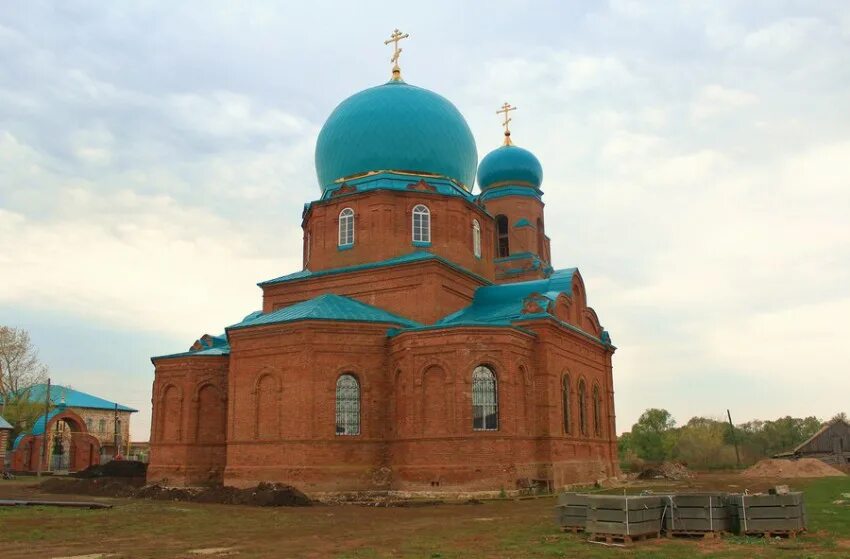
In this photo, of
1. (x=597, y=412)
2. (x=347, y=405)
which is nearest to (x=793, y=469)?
(x=597, y=412)

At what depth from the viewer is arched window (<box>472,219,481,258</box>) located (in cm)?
2702

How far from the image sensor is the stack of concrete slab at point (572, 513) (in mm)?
12430

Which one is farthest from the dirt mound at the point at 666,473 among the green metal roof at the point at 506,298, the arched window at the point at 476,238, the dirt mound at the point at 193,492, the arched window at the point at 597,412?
the dirt mound at the point at 193,492

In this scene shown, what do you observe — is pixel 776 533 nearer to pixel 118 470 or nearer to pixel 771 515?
pixel 771 515

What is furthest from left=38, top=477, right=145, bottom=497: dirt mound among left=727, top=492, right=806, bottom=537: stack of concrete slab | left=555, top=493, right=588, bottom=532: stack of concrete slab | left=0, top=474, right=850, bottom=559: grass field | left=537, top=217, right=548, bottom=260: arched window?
left=537, top=217, right=548, bottom=260: arched window

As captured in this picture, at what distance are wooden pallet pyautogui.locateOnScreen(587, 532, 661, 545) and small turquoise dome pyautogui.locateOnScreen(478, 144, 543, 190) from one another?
24.3 metres

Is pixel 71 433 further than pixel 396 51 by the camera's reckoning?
Yes

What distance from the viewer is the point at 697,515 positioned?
12.0m

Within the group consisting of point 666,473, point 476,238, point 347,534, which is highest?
point 476,238

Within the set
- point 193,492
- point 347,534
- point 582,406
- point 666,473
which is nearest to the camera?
point 347,534

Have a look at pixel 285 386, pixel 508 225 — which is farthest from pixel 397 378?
pixel 508 225

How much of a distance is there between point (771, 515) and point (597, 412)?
16.7 meters

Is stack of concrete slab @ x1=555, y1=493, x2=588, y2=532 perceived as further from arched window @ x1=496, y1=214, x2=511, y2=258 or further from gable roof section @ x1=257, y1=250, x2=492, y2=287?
arched window @ x1=496, y1=214, x2=511, y2=258

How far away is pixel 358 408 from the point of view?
21.7m
